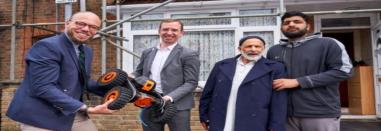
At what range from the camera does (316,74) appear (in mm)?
2723

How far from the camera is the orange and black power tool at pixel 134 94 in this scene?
2.17 metres

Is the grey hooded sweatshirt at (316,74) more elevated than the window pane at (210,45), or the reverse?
the window pane at (210,45)

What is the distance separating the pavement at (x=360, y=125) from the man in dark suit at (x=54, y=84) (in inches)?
204

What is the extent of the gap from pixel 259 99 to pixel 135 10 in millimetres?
4676

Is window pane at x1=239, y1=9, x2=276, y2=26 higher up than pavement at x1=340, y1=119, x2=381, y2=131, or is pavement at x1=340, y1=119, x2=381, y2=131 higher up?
window pane at x1=239, y1=9, x2=276, y2=26

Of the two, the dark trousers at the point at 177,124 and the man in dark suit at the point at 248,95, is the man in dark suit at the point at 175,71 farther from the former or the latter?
the man in dark suit at the point at 248,95

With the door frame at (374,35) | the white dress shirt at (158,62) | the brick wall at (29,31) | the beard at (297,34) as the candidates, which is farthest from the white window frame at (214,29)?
the beard at (297,34)

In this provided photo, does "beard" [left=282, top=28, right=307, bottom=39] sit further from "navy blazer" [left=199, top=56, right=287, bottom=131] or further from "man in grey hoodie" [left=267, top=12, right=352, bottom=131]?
"navy blazer" [left=199, top=56, right=287, bottom=131]

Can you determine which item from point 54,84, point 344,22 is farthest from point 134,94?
point 344,22

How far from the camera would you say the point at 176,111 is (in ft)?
9.45

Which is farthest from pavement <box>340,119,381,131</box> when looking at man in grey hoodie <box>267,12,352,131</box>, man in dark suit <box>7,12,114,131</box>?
man in dark suit <box>7,12,114,131</box>

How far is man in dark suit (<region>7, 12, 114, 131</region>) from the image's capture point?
2.14 m

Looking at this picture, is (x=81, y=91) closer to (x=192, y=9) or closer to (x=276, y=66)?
(x=276, y=66)

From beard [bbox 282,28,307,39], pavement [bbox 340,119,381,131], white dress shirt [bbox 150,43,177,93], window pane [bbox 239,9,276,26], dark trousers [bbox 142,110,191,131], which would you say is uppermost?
window pane [bbox 239,9,276,26]
